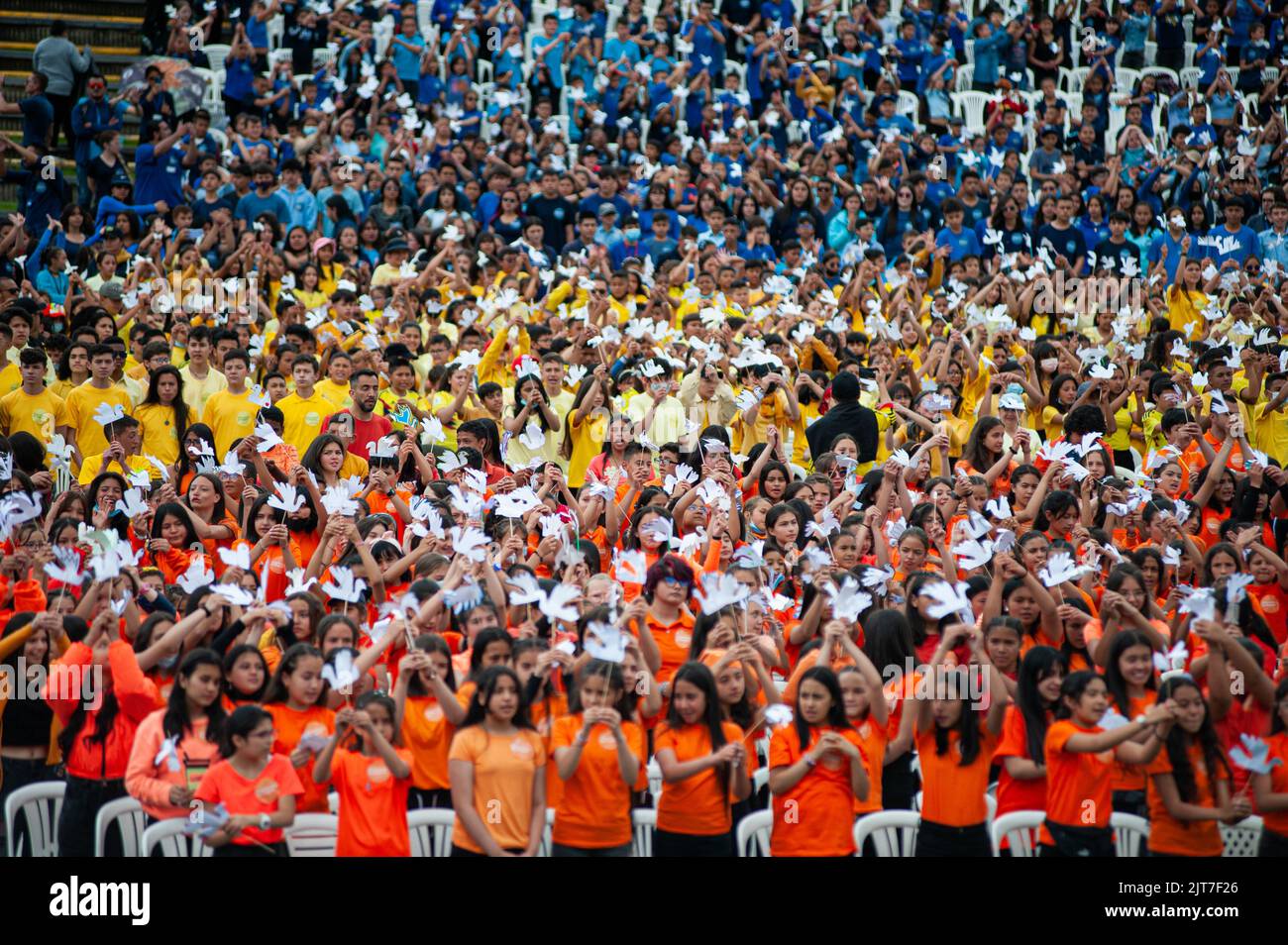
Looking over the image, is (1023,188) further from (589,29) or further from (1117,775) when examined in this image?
(1117,775)

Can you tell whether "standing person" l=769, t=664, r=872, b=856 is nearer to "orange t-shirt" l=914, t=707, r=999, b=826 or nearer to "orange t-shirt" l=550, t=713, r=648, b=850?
"orange t-shirt" l=914, t=707, r=999, b=826

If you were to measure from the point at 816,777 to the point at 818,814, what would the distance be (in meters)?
0.15

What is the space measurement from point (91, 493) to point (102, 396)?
2026 mm

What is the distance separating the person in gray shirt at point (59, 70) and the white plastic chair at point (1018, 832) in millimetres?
13477

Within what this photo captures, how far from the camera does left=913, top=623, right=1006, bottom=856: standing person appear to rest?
20.3 ft

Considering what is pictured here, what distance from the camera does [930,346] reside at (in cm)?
1349

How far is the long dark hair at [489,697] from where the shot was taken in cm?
599

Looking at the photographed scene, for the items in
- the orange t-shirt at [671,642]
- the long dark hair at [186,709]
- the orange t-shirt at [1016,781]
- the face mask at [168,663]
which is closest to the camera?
the long dark hair at [186,709]

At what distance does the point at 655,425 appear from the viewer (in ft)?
37.7

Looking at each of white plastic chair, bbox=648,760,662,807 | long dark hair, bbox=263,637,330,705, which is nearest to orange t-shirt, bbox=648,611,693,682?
white plastic chair, bbox=648,760,662,807

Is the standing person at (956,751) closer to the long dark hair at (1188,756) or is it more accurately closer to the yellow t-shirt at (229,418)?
the long dark hair at (1188,756)

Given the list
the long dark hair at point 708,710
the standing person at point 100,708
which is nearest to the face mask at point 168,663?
the standing person at point 100,708

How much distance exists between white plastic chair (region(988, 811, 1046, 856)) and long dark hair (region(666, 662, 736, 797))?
1.07 metres

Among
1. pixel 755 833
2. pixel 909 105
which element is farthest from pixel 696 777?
pixel 909 105
